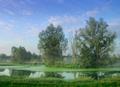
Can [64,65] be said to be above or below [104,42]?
below

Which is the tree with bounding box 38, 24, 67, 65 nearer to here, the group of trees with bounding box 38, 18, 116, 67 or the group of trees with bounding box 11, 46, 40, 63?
the group of trees with bounding box 38, 18, 116, 67

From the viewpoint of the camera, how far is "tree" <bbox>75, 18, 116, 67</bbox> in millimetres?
54094

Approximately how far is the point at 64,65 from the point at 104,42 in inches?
388

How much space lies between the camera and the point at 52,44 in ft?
203

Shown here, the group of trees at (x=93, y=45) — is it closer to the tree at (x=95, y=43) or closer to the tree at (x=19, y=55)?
the tree at (x=95, y=43)

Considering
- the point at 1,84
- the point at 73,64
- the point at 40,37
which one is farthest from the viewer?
the point at 40,37

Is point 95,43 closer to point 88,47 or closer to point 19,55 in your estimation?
point 88,47

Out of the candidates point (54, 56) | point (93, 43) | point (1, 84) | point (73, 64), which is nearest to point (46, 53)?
point (54, 56)

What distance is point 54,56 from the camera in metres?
61.8

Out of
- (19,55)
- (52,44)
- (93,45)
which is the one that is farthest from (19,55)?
(93,45)

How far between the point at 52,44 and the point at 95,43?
10792 mm

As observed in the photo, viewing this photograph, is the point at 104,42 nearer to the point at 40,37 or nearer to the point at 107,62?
the point at 107,62

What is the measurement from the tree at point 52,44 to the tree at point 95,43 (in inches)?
300

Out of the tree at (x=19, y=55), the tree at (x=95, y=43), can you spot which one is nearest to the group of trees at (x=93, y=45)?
the tree at (x=95, y=43)
